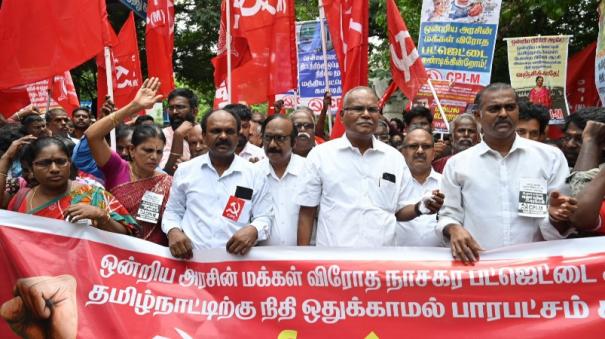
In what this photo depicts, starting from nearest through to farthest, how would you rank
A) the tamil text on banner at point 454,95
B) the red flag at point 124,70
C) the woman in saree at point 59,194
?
the woman in saree at point 59,194 < the tamil text on banner at point 454,95 < the red flag at point 124,70

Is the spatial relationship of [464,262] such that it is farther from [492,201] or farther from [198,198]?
[198,198]

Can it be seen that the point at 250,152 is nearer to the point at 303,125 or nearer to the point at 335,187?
the point at 303,125

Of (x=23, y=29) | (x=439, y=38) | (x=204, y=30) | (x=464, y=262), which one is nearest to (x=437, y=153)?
(x=439, y=38)

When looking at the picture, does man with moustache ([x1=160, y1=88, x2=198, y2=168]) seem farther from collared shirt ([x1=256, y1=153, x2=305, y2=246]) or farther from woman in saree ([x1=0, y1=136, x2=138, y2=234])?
woman in saree ([x1=0, y1=136, x2=138, y2=234])

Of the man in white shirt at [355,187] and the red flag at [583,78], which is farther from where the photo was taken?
the red flag at [583,78]

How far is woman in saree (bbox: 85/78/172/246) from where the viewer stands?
4.50 metres

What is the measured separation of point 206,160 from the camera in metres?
4.43

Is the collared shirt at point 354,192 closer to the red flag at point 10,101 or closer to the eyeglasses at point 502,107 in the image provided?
the eyeglasses at point 502,107

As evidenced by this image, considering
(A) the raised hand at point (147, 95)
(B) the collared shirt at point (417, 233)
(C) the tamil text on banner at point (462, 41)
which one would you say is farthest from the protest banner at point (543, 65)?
(A) the raised hand at point (147, 95)

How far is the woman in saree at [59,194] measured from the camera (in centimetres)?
419

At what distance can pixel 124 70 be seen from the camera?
386 inches

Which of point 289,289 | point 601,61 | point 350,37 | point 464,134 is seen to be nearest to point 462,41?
point 601,61

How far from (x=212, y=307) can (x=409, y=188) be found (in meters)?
1.37

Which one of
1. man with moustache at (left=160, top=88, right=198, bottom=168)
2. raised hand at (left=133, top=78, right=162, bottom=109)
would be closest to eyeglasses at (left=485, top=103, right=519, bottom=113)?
raised hand at (left=133, top=78, right=162, bottom=109)
